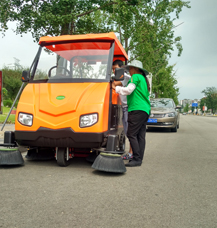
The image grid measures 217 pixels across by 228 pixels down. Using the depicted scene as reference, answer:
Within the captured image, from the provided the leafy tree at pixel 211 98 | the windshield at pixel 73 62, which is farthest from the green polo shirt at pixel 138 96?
the leafy tree at pixel 211 98

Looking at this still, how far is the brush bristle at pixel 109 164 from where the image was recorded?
421 centimetres

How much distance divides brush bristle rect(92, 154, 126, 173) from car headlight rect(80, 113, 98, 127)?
0.52 m

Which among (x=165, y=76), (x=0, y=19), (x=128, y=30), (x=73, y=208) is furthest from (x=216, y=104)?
(x=73, y=208)

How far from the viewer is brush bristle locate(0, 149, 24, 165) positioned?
4.51m

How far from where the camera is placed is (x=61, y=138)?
437cm

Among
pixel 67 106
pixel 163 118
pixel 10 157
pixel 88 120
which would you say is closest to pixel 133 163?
pixel 88 120

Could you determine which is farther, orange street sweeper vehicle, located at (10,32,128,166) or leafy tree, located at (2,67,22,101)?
leafy tree, located at (2,67,22,101)

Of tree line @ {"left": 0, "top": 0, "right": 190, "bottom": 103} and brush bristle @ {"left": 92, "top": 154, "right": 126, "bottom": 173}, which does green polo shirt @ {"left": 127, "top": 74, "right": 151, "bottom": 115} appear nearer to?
brush bristle @ {"left": 92, "top": 154, "right": 126, "bottom": 173}

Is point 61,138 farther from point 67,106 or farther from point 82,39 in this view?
point 82,39

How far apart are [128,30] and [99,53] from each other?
50.3ft

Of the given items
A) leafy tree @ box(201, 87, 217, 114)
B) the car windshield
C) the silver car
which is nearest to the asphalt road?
the silver car

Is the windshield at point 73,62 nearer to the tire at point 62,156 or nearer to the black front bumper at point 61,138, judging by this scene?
the black front bumper at point 61,138

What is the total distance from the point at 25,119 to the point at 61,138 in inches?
26.3

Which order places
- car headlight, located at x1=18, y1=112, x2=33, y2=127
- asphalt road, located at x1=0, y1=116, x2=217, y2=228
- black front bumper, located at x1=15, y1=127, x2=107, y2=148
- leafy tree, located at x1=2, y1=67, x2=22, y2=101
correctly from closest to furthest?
asphalt road, located at x1=0, y1=116, x2=217, y2=228 < black front bumper, located at x1=15, y1=127, x2=107, y2=148 < car headlight, located at x1=18, y1=112, x2=33, y2=127 < leafy tree, located at x1=2, y1=67, x2=22, y2=101
